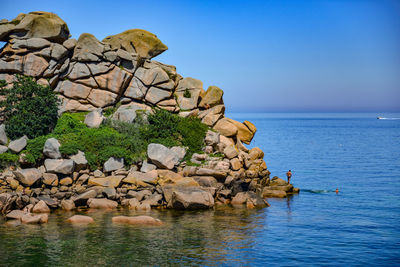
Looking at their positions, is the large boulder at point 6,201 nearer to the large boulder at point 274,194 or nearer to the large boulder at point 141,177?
the large boulder at point 141,177

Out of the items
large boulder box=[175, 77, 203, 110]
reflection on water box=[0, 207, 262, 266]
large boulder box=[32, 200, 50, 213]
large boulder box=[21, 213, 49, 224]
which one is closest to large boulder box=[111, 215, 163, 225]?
reflection on water box=[0, 207, 262, 266]

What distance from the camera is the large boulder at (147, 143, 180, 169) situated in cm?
4466

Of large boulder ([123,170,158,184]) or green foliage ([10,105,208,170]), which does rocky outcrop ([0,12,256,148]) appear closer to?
green foliage ([10,105,208,170])

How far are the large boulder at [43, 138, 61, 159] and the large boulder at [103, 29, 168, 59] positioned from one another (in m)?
17.2

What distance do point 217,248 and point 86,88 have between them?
102 feet

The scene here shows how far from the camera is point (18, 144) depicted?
1720 inches

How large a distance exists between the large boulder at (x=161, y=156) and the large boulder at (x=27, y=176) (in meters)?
11.2

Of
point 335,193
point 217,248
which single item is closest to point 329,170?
point 335,193

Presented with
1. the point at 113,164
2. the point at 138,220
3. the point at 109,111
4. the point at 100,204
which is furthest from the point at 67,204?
the point at 109,111

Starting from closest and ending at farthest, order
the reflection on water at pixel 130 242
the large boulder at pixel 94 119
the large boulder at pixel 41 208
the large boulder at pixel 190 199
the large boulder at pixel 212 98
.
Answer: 1. the reflection on water at pixel 130 242
2. the large boulder at pixel 41 208
3. the large boulder at pixel 190 199
4. the large boulder at pixel 94 119
5. the large boulder at pixel 212 98

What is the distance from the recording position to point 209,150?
49344 mm

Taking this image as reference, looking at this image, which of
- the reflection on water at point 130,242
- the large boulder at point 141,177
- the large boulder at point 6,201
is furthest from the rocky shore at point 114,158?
the reflection on water at point 130,242

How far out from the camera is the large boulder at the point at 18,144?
4341 centimetres

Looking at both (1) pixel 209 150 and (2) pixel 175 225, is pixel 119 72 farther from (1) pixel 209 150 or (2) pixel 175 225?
(2) pixel 175 225
